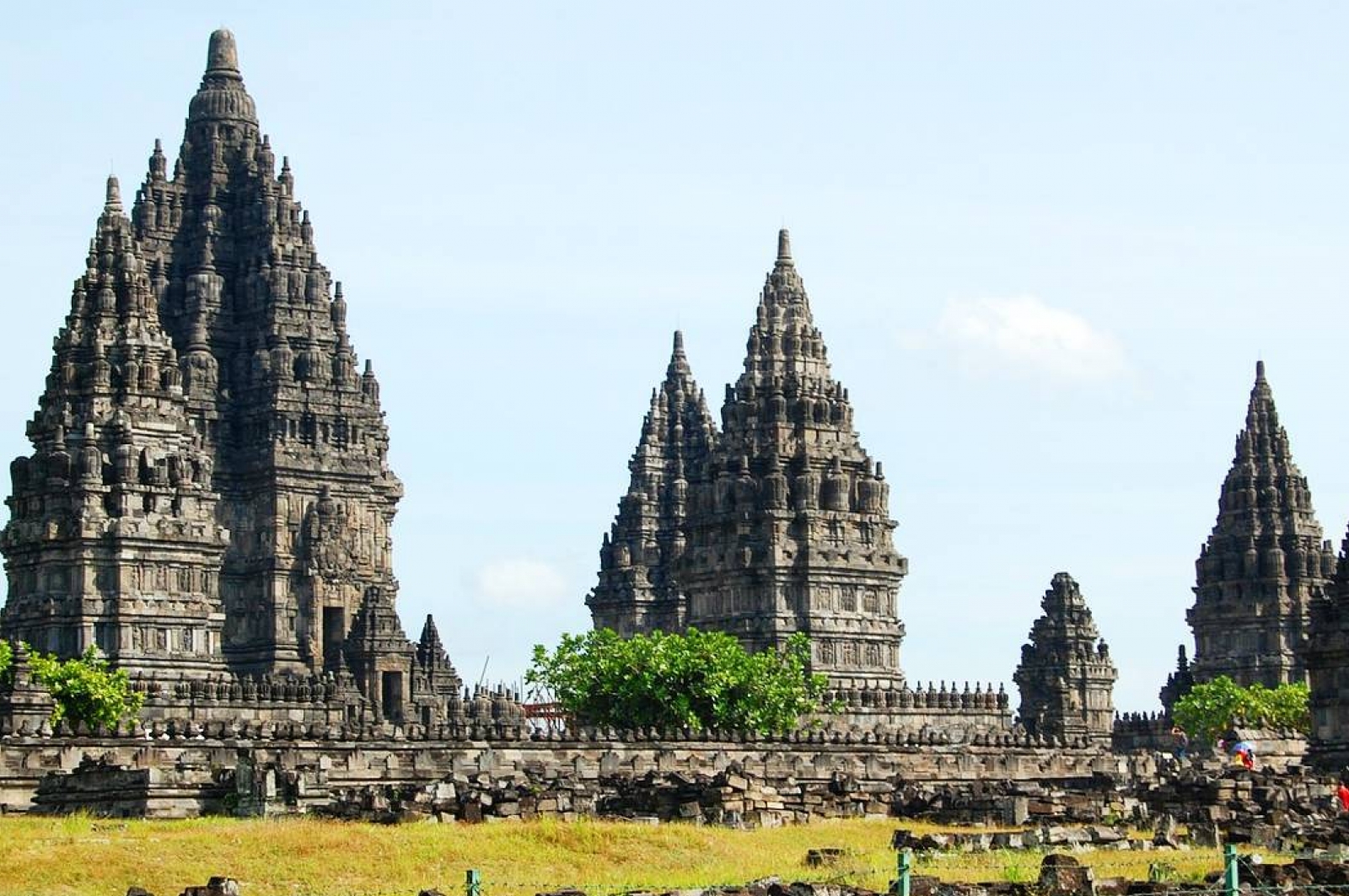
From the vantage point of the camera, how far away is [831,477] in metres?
148

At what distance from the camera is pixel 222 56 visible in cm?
15188

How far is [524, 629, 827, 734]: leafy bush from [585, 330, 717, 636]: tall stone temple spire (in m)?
38.4

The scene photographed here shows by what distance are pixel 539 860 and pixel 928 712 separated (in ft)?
280

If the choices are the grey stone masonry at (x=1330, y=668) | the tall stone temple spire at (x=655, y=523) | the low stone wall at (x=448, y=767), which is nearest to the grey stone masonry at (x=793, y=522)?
the tall stone temple spire at (x=655, y=523)

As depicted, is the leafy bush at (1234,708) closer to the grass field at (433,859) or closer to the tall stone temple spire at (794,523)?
the tall stone temple spire at (794,523)

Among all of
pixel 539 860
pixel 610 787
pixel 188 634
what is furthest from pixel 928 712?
pixel 539 860

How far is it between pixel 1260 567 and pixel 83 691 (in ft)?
272

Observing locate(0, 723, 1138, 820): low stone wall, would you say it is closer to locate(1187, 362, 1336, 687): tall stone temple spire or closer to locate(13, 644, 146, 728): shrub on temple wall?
locate(13, 644, 146, 728): shrub on temple wall

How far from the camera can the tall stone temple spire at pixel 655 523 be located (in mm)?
169125

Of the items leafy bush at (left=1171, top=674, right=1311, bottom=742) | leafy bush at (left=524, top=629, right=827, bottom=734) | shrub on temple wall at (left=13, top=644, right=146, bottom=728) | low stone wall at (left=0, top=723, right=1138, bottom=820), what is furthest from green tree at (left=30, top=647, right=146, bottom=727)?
leafy bush at (left=1171, top=674, right=1311, bottom=742)

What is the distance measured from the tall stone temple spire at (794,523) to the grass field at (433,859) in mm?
79634

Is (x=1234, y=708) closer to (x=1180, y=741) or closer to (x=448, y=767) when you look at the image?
(x=1180, y=741)

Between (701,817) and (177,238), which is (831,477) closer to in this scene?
(177,238)

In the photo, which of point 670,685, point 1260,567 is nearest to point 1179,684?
point 1260,567
